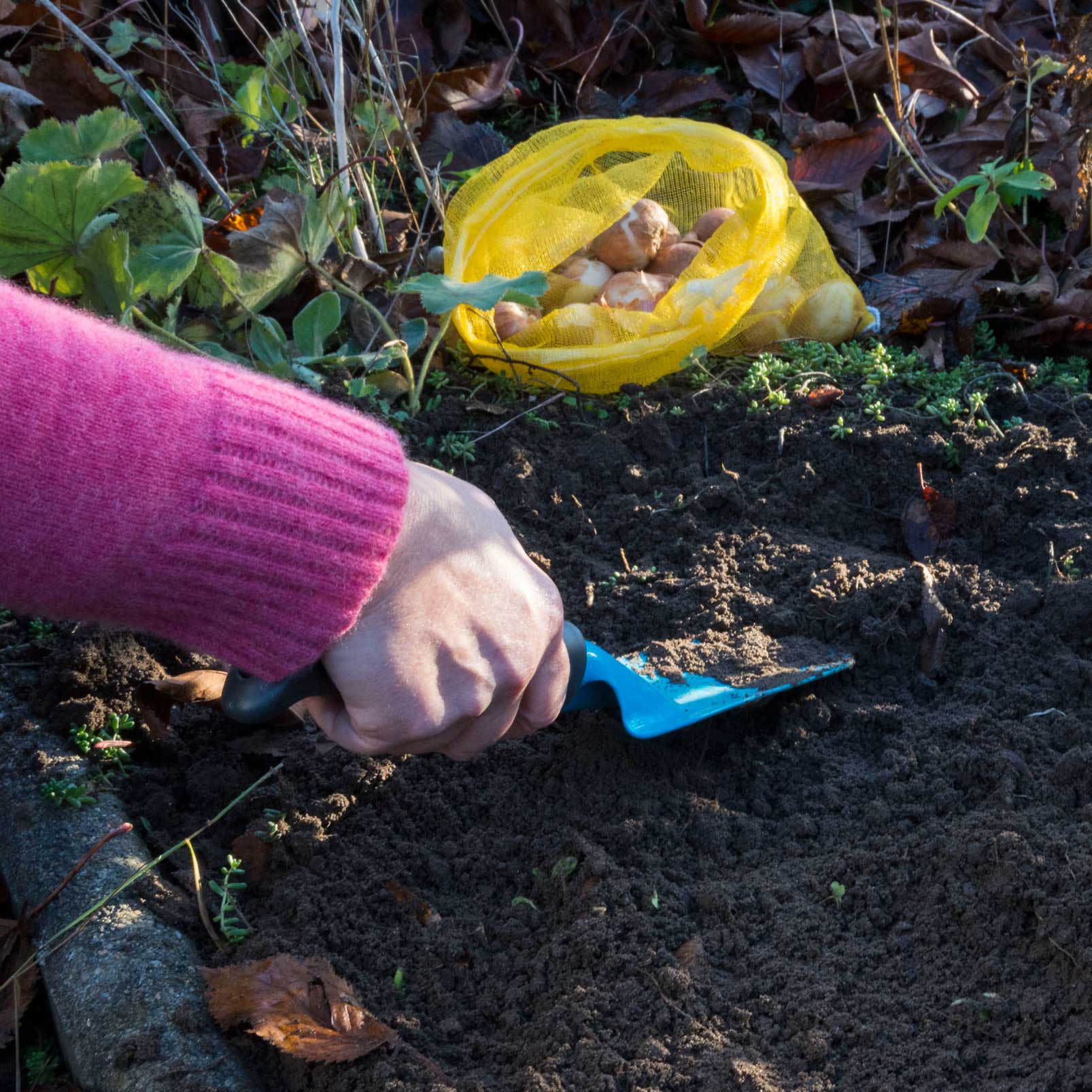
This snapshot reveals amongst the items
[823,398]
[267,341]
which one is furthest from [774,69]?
[267,341]

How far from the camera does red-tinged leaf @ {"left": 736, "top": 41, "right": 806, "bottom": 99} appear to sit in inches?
129

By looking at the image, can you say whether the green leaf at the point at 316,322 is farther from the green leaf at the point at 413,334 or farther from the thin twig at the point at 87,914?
the thin twig at the point at 87,914

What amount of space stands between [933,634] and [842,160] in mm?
1716

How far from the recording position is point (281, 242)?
2.14 m

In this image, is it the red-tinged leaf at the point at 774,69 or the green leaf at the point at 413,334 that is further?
the red-tinged leaf at the point at 774,69

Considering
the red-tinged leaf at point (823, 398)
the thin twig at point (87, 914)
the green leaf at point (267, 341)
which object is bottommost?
the red-tinged leaf at point (823, 398)

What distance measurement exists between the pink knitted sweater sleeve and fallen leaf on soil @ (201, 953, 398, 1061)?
37cm

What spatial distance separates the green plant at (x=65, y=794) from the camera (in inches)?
57.0

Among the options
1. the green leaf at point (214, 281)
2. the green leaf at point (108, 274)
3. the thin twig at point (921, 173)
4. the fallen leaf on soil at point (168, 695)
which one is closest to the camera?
the fallen leaf on soil at point (168, 695)

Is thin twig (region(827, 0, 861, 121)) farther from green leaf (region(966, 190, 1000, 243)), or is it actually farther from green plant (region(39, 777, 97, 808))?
green plant (region(39, 777, 97, 808))

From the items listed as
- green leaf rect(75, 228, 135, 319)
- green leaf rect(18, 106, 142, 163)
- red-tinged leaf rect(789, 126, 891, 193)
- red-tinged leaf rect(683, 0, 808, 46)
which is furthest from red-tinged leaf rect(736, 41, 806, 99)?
green leaf rect(75, 228, 135, 319)

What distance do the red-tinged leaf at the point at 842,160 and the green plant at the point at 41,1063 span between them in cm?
255

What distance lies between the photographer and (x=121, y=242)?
1921 mm

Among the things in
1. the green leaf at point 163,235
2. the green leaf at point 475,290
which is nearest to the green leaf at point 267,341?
the green leaf at point 163,235
